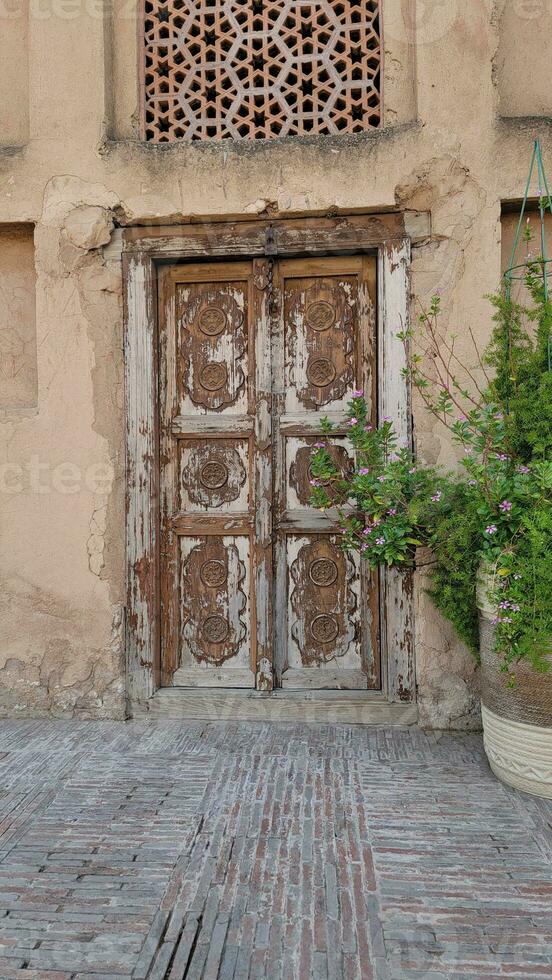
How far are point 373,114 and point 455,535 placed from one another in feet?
8.42

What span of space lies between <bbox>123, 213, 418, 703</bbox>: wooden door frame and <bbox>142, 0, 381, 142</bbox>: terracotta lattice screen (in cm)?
58

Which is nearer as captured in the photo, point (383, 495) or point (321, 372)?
point (383, 495)

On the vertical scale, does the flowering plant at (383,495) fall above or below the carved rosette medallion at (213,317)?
below

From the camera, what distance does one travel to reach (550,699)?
10.2 feet

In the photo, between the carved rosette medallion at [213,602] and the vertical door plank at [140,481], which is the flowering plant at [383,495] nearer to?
the carved rosette medallion at [213,602]

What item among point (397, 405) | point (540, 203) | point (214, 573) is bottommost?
point (214, 573)

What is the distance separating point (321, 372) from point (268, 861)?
8.74ft

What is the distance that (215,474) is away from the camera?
4387 mm

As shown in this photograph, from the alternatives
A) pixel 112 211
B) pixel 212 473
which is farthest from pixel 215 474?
pixel 112 211

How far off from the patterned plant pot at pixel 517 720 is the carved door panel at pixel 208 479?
4.85 ft

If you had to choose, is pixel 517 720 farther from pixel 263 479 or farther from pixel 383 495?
pixel 263 479

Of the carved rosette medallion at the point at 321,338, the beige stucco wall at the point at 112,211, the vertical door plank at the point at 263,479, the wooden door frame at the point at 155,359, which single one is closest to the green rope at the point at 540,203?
the beige stucco wall at the point at 112,211

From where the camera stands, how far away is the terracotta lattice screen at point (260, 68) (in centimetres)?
420

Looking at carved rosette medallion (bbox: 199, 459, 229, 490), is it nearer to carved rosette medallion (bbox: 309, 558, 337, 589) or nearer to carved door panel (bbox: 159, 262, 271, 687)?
carved door panel (bbox: 159, 262, 271, 687)
